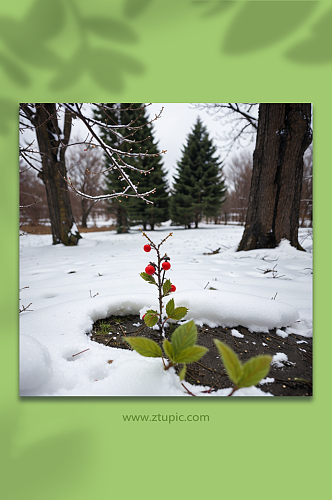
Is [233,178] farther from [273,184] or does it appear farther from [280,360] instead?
[280,360]

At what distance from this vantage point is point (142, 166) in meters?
1.54

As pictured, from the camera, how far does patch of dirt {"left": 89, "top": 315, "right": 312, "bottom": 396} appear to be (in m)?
0.64

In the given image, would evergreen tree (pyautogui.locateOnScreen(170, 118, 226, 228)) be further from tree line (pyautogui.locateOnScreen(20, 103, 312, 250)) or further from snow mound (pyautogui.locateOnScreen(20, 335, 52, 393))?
snow mound (pyautogui.locateOnScreen(20, 335, 52, 393))

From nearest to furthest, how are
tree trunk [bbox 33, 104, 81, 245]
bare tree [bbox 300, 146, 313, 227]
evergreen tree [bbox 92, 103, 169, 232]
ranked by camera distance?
bare tree [bbox 300, 146, 313, 227]
evergreen tree [bbox 92, 103, 169, 232]
tree trunk [bbox 33, 104, 81, 245]

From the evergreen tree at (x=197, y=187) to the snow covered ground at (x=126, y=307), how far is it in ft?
2.23

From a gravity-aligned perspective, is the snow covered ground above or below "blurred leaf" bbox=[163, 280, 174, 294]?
below
